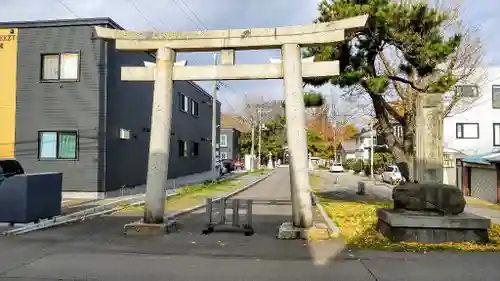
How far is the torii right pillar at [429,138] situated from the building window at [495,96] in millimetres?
Answer: 29498

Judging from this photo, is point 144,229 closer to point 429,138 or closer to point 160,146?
point 160,146

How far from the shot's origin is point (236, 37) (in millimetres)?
11328

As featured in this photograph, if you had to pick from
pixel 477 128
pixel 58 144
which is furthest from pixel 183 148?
pixel 477 128

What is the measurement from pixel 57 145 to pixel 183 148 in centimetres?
1513

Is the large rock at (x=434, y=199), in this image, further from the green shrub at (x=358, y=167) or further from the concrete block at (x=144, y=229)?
the green shrub at (x=358, y=167)

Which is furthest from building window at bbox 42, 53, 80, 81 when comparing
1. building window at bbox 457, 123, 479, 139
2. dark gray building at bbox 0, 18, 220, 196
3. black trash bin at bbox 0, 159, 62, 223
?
building window at bbox 457, 123, 479, 139

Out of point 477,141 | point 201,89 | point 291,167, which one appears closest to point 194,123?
point 201,89

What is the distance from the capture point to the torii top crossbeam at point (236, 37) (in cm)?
1084

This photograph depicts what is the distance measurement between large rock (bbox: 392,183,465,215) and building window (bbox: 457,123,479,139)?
30716mm

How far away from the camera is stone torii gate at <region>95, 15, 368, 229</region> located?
10805 mm

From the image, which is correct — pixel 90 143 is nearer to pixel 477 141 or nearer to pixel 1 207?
pixel 1 207

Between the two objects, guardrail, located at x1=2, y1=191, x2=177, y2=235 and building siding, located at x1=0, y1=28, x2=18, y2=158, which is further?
building siding, located at x1=0, y1=28, x2=18, y2=158

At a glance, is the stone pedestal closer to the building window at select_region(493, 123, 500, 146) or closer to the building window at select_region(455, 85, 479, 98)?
the building window at select_region(455, 85, 479, 98)

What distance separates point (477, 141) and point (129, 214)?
31649 millimetres
